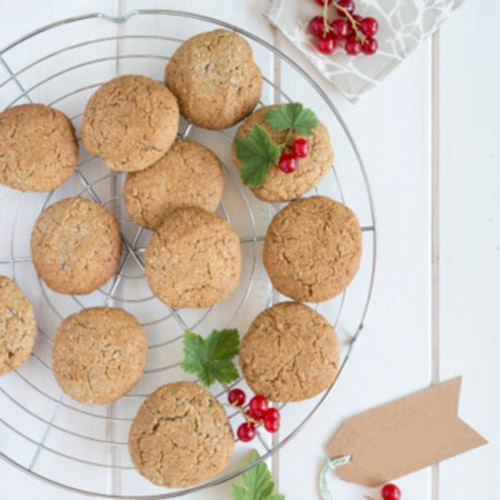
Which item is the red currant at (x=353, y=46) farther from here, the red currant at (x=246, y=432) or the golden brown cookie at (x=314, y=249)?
the red currant at (x=246, y=432)

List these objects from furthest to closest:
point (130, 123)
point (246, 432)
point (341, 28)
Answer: point (341, 28) → point (246, 432) → point (130, 123)

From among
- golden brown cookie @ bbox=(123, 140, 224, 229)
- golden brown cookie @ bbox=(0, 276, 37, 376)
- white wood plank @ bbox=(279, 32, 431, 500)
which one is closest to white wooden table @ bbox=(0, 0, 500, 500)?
white wood plank @ bbox=(279, 32, 431, 500)

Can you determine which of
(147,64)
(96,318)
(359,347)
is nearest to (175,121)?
(147,64)

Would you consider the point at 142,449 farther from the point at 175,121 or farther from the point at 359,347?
A: the point at 175,121

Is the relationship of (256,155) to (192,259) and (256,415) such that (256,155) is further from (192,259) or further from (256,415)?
(256,415)

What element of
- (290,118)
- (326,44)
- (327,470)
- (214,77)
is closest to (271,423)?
(327,470)

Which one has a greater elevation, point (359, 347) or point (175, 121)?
point (175, 121)
